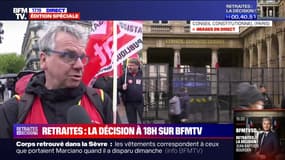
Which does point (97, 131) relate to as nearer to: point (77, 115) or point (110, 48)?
point (77, 115)

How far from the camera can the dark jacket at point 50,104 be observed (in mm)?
3932

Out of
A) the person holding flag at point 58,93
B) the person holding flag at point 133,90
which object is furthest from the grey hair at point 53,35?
the person holding flag at point 133,90

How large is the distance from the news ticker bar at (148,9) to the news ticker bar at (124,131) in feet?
3.60

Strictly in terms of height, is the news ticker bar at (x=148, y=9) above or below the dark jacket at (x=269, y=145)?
above

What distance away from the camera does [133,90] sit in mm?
3936

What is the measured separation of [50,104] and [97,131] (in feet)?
1.85

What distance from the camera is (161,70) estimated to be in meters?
3.80

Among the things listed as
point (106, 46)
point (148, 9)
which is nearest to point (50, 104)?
point (106, 46)

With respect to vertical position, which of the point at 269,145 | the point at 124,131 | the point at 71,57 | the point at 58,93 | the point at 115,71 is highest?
the point at 71,57

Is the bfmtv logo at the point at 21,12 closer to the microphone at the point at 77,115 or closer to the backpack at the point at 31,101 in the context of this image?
the backpack at the point at 31,101

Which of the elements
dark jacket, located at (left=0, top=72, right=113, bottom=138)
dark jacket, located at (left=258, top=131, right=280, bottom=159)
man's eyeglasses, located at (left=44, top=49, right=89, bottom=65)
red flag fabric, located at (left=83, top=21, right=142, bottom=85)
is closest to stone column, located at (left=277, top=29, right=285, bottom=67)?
dark jacket, located at (left=258, top=131, right=280, bottom=159)

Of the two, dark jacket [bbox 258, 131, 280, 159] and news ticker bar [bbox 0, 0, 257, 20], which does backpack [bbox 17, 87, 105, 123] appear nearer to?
news ticker bar [bbox 0, 0, 257, 20]

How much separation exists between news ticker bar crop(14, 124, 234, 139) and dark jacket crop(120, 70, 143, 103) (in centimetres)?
27

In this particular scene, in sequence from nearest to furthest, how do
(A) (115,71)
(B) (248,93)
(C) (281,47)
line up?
(C) (281,47), (B) (248,93), (A) (115,71)
